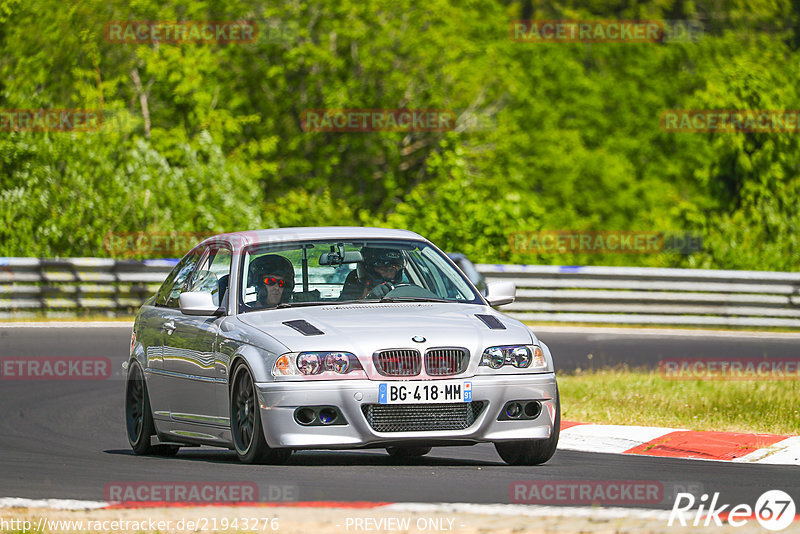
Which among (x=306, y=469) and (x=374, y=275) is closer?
(x=306, y=469)

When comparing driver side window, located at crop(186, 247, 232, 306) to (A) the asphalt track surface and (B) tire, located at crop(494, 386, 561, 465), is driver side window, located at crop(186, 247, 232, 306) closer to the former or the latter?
(A) the asphalt track surface

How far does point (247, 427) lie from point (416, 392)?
1.06m

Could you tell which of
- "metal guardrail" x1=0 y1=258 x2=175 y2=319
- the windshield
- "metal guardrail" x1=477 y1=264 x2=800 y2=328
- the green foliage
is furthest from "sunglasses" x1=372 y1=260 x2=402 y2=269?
the green foliage

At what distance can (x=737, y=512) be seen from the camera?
23.8 ft

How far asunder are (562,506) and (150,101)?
1144 inches

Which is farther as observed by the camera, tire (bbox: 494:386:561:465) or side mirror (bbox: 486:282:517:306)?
side mirror (bbox: 486:282:517:306)

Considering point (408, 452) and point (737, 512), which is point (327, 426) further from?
point (737, 512)

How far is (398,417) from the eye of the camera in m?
8.86

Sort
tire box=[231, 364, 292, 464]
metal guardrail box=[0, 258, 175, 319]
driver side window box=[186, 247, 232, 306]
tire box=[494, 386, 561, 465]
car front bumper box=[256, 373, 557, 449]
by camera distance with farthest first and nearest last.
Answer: metal guardrail box=[0, 258, 175, 319]
driver side window box=[186, 247, 232, 306]
tire box=[494, 386, 561, 465]
tire box=[231, 364, 292, 464]
car front bumper box=[256, 373, 557, 449]

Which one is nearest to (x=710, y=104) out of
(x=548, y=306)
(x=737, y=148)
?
(x=737, y=148)

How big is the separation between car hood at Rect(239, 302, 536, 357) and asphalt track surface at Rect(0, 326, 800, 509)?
0.72 metres

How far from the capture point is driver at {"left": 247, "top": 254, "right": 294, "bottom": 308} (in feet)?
32.4

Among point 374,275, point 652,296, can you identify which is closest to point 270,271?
point 374,275

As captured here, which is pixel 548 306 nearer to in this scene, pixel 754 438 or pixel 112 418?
pixel 112 418
